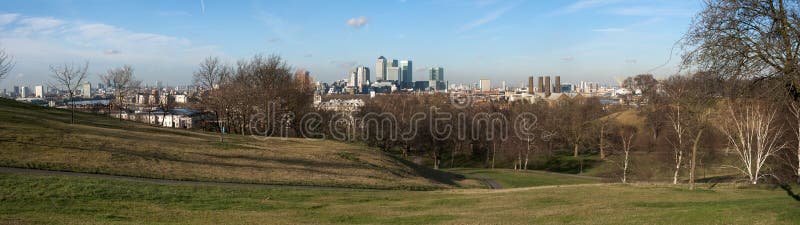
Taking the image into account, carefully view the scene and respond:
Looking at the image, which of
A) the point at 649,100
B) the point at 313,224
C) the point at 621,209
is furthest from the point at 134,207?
the point at 649,100

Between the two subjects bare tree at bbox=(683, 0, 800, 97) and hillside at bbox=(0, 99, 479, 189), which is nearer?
bare tree at bbox=(683, 0, 800, 97)

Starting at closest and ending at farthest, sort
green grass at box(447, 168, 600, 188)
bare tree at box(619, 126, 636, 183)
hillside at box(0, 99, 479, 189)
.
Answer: hillside at box(0, 99, 479, 189)
bare tree at box(619, 126, 636, 183)
green grass at box(447, 168, 600, 188)

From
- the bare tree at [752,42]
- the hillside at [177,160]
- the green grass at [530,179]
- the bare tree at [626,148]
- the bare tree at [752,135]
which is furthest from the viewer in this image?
the green grass at [530,179]

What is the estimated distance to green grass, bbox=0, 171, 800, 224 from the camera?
504 inches

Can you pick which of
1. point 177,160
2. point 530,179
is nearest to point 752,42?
point 177,160

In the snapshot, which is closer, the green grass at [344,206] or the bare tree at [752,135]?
the green grass at [344,206]

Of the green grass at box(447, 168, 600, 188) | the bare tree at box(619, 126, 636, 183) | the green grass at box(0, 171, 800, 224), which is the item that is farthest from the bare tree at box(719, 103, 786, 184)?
the green grass at box(447, 168, 600, 188)

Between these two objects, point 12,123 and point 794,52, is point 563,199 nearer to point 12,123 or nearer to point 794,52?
point 794,52

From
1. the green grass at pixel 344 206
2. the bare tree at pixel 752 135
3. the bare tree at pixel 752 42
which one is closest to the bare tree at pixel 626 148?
the bare tree at pixel 752 135

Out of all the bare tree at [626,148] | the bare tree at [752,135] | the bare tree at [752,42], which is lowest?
the bare tree at [626,148]

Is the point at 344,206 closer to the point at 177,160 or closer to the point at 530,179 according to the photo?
the point at 177,160

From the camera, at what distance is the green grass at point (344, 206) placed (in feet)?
42.0

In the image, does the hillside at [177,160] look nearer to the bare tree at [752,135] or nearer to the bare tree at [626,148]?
the bare tree at [752,135]

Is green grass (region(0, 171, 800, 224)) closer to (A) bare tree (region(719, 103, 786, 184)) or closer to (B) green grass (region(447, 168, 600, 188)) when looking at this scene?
(A) bare tree (region(719, 103, 786, 184))
